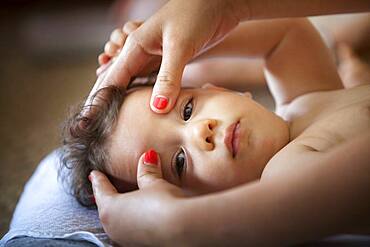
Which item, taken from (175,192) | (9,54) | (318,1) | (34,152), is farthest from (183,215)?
(9,54)

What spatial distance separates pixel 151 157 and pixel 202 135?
0.31 feet

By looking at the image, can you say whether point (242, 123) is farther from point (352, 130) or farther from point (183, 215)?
point (183, 215)

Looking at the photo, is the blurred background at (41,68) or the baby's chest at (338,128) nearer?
the baby's chest at (338,128)

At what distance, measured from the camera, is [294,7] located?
100 cm

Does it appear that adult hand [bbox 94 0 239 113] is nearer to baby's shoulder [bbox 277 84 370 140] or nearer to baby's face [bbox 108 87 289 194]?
baby's face [bbox 108 87 289 194]

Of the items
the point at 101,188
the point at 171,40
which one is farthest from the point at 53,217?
the point at 171,40

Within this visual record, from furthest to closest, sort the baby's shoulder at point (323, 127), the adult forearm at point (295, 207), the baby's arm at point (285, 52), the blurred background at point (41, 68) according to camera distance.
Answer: the blurred background at point (41, 68), the baby's arm at point (285, 52), the baby's shoulder at point (323, 127), the adult forearm at point (295, 207)

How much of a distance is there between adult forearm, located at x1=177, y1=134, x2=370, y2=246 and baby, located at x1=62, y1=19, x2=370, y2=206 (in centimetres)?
14

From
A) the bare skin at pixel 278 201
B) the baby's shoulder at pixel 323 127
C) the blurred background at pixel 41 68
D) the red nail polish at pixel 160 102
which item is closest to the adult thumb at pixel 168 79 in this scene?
the red nail polish at pixel 160 102

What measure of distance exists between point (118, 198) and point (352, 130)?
0.38 m

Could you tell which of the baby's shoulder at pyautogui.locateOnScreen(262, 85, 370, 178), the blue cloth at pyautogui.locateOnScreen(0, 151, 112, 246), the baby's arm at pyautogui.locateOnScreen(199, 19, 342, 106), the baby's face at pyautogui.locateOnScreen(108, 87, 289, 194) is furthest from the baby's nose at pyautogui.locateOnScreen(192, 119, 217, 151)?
the baby's arm at pyautogui.locateOnScreen(199, 19, 342, 106)

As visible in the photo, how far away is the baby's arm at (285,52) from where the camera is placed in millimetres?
1155

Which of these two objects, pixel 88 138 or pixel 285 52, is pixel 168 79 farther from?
pixel 285 52

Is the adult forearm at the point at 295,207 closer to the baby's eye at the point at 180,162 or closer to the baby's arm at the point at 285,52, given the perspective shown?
the baby's eye at the point at 180,162
